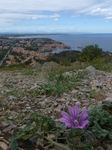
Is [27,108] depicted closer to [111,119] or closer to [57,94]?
[57,94]

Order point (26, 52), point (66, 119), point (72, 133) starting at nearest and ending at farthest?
1. point (66, 119)
2. point (72, 133)
3. point (26, 52)

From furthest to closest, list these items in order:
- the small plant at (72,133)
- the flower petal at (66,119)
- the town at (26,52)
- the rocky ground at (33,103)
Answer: the town at (26,52) → the rocky ground at (33,103) → the small plant at (72,133) → the flower petal at (66,119)

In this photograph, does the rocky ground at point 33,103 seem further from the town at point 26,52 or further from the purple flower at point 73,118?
the town at point 26,52

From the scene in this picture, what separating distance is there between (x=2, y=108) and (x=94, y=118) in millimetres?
1004

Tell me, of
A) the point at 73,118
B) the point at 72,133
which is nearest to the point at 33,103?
the point at 72,133

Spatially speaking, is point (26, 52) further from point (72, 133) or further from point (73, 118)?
point (73, 118)

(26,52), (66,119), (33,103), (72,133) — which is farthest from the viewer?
(26,52)

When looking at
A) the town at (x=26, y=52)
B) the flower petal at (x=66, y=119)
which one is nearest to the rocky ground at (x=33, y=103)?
the flower petal at (x=66, y=119)

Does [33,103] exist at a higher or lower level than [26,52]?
higher

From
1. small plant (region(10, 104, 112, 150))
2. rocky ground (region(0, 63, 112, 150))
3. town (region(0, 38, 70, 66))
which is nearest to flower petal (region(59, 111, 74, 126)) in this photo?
small plant (region(10, 104, 112, 150))

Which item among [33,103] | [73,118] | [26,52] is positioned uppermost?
[73,118]

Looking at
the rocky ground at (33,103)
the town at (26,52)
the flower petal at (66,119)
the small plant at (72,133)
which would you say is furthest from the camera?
the town at (26,52)

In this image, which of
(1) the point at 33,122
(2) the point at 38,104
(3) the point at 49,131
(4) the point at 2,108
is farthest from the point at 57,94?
(3) the point at 49,131

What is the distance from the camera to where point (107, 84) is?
3.08 meters
